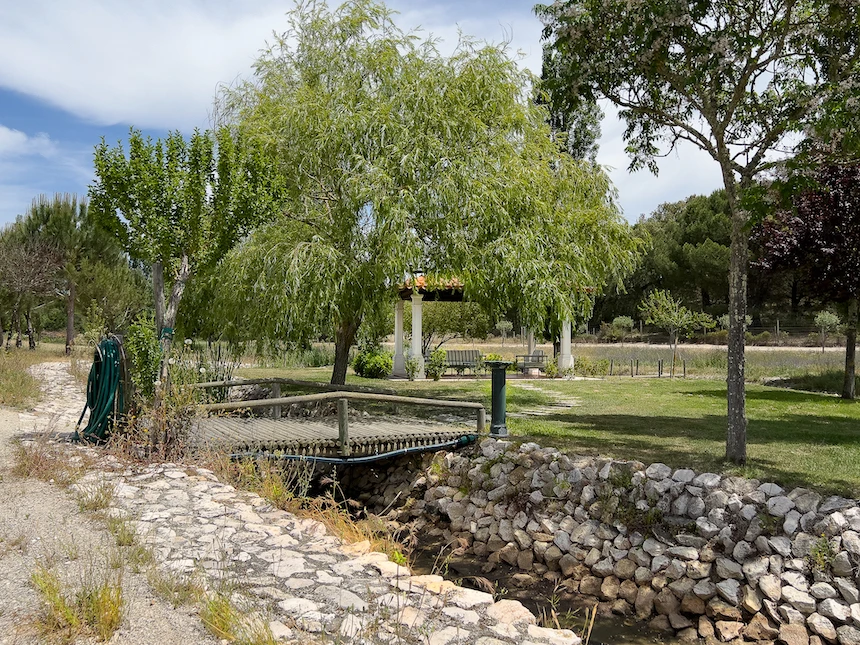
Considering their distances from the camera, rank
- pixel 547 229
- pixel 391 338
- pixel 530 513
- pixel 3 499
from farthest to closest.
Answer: pixel 391 338 → pixel 547 229 → pixel 530 513 → pixel 3 499

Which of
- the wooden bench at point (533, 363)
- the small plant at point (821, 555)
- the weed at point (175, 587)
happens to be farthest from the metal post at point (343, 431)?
the wooden bench at point (533, 363)

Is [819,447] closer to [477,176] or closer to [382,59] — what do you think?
[477,176]

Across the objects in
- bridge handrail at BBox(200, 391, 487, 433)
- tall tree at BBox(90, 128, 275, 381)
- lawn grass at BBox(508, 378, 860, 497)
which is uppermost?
tall tree at BBox(90, 128, 275, 381)

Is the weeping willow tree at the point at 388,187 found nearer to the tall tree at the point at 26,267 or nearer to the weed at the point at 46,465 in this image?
the weed at the point at 46,465

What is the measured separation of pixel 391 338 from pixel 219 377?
3042 centimetres

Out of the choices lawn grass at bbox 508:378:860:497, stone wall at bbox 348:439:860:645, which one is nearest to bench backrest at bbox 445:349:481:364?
lawn grass at bbox 508:378:860:497

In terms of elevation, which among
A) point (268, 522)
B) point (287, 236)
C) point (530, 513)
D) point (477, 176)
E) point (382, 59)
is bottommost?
point (530, 513)

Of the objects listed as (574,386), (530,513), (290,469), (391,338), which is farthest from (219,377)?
(391,338)

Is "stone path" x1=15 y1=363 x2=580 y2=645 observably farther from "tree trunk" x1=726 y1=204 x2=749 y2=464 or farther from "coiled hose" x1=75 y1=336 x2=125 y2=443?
"tree trunk" x1=726 y1=204 x2=749 y2=464

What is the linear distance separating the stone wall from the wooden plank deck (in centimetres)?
71

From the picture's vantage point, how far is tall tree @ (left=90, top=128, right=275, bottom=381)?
8.09 metres

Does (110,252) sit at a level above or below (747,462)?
above

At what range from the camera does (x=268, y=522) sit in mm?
5465

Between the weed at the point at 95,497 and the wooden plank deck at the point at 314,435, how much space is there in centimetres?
175
